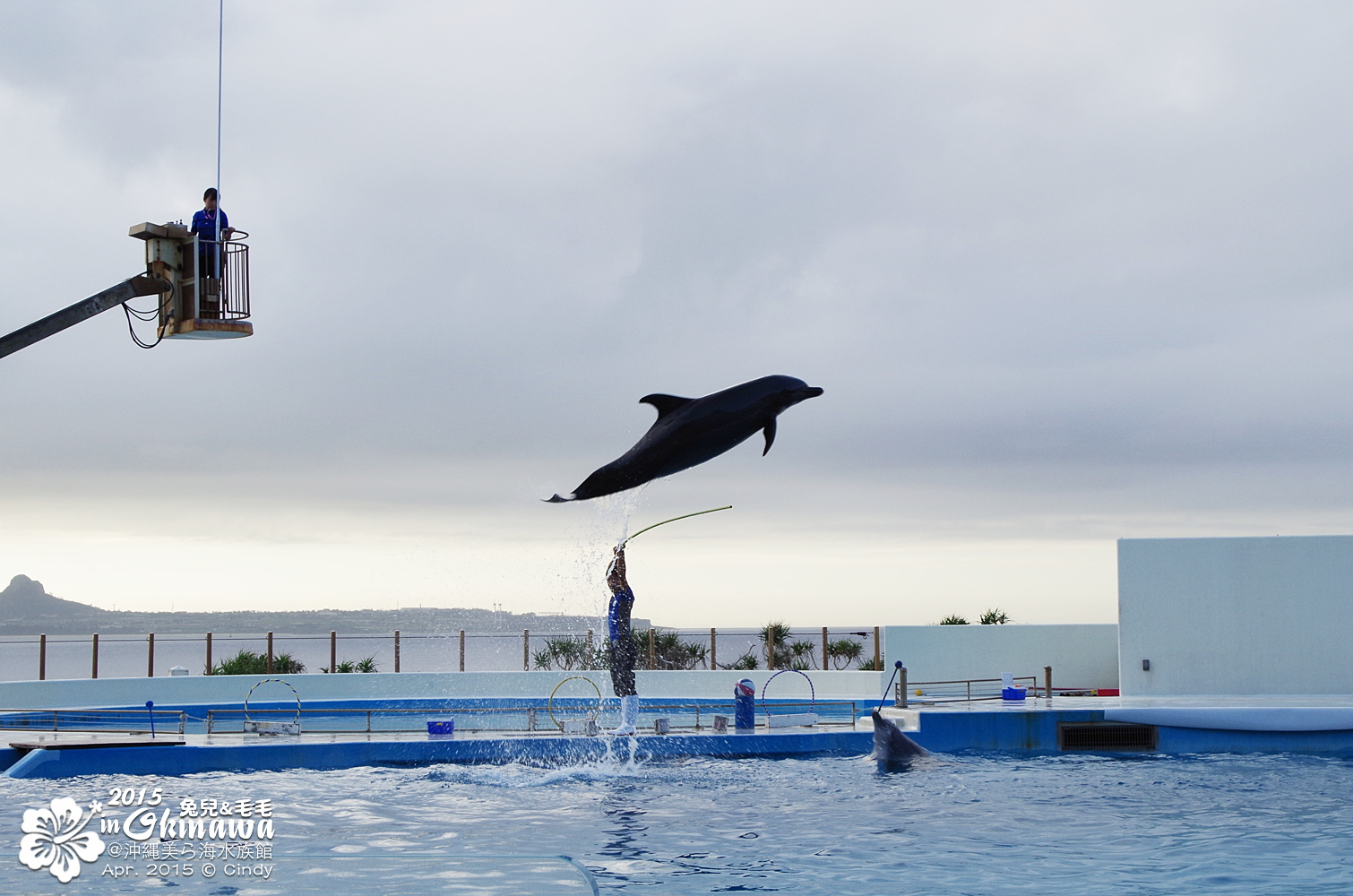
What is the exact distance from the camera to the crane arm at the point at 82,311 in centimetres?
803

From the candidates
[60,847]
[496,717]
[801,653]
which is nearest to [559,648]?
[801,653]

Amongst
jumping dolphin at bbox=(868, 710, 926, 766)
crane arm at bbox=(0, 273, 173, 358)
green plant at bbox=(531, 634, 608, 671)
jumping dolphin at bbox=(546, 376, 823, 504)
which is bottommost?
jumping dolphin at bbox=(868, 710, 926, 766)

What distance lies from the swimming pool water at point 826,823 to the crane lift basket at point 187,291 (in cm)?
392

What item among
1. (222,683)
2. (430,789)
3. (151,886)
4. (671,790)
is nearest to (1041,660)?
(671,790)

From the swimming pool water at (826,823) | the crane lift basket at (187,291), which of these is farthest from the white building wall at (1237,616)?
the crane lift basket at (187,291)

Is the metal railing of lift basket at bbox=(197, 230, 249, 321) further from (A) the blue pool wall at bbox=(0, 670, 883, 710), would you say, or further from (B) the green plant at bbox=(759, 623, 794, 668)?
(B) the green plant at bbox=(759, 623, 794, 668)

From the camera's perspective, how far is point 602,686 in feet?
65.0

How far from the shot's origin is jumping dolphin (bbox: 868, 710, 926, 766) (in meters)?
12.7

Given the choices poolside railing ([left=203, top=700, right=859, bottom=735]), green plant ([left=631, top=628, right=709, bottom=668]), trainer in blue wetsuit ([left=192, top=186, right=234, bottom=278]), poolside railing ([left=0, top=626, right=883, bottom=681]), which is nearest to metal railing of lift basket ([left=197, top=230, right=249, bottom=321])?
trainer in blue wetsuit ([left=192, top=186, right=234, bottom=278])

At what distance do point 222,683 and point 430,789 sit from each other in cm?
979

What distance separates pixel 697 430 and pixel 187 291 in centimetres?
457

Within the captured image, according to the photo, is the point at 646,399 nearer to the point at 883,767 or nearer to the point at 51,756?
the point at 883,767

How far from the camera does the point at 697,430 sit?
24.7 ft

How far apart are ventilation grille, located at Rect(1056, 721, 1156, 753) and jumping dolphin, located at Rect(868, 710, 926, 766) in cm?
230
